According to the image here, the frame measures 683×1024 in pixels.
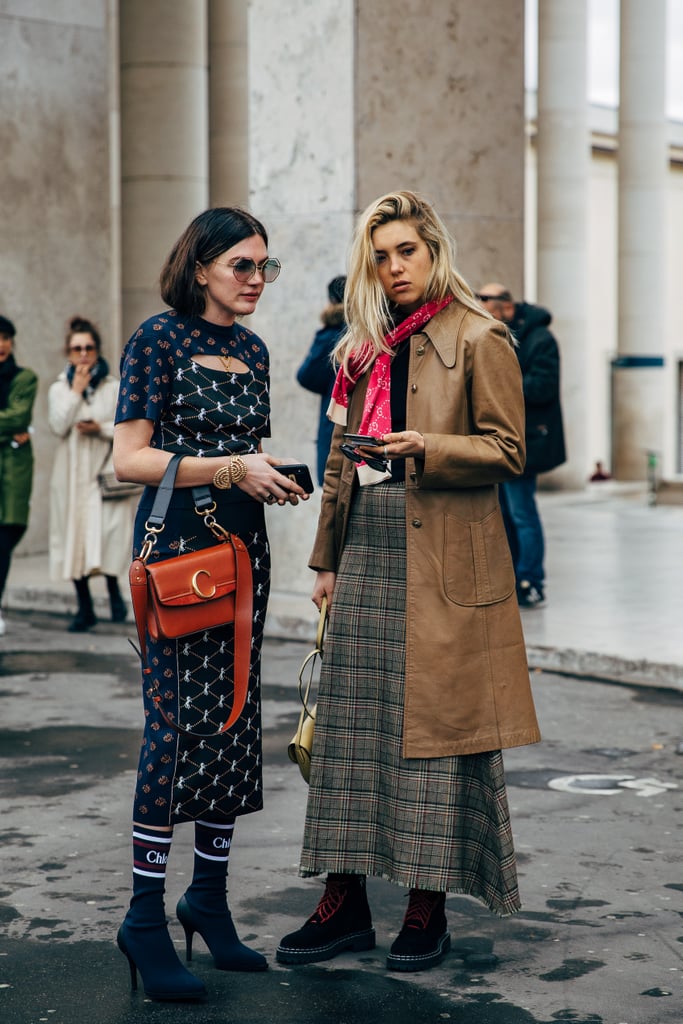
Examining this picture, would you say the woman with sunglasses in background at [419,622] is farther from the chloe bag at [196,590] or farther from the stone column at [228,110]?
the stone column at [228,110]

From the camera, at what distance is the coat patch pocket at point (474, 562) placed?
4.41m

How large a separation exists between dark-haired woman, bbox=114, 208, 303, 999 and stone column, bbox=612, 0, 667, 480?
2300cm

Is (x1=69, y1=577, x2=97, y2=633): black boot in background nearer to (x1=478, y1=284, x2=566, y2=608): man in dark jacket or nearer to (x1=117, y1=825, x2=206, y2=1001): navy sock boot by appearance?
(x1=478, y1=284, x2=566, y2=608): man in dark jacket

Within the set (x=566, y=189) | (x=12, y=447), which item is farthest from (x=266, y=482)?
(x=566, y=189)

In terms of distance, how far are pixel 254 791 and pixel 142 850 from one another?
34 centimetres

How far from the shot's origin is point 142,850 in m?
4.25

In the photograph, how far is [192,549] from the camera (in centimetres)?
429

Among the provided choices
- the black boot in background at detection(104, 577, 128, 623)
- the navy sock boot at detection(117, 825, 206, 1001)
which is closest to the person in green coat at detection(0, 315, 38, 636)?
the black boot in background at detection(104, 577, 128, 623)

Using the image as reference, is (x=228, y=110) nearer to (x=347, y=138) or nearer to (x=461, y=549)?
(x=347, y=138)

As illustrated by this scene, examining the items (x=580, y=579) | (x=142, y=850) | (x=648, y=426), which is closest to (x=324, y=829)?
(x=142, y=850)

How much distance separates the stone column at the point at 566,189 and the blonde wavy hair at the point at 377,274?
65.0 ft

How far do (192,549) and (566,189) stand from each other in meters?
21.9

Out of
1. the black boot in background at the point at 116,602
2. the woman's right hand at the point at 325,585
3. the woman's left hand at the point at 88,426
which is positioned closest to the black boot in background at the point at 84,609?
the black boot in background at the point at 116,602

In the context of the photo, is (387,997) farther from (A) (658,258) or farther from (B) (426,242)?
(A) (658,258)
